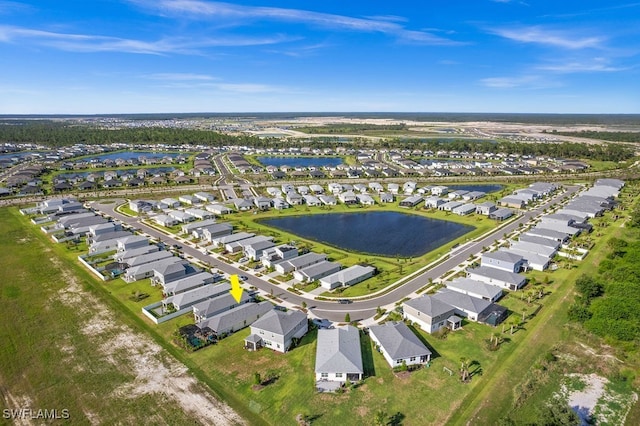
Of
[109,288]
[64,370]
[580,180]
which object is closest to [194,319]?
[64,370]

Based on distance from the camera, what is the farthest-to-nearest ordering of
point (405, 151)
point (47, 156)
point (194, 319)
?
point (405, 151) < point (47, 156) < point (194, 319)

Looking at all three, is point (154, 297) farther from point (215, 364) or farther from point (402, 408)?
point (402, 408)

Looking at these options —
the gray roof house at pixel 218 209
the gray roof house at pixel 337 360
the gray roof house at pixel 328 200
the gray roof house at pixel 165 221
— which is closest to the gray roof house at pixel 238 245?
the gray roof house at pixel 165 221

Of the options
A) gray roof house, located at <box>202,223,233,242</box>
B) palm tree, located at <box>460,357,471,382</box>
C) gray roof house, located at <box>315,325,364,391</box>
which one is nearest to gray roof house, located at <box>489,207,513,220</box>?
palm tree, located at <box>460,357,471,382</box>

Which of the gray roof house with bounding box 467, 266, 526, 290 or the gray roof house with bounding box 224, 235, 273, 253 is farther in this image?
the gray roof house with bounding box 224, 235, 273, 253

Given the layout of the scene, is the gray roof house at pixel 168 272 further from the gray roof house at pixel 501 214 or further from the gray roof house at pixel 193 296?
the gray roof house at pixel 501 214

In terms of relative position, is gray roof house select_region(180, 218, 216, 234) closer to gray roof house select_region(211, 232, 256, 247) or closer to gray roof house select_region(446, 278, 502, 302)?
gray roof house select_region(211, 232, 256, 247)
